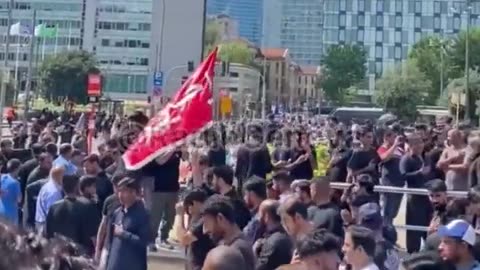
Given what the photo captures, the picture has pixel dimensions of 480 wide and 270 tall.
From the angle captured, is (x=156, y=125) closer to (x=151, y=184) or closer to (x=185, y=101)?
(x=185, y=101)

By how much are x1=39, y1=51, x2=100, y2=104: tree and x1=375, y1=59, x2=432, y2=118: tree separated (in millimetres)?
27080

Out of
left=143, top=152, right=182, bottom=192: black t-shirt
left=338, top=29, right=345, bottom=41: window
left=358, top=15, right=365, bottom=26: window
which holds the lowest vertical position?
left=143, top=152, right=182, bottom=192: black t-shirt

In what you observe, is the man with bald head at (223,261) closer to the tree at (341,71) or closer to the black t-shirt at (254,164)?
the black t-shirt at (254,164)

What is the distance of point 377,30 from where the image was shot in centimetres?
16238

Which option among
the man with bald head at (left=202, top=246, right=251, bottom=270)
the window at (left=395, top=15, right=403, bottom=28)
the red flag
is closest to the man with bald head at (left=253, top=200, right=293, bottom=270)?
the man with bald head at (left=202, top=246, right=251, bottom=270)

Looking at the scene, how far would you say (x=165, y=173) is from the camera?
517 inches

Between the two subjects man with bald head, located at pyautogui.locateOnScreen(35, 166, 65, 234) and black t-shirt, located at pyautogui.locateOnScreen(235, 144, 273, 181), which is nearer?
man with bald head, located at pyautogui.locateOnScreen(35, 166, 65, 234)

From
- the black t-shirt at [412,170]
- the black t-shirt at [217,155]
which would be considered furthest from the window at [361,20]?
the black t-shirt at [412,170]

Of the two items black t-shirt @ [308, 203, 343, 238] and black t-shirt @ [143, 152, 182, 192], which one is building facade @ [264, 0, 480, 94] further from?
black t-shirt @ [308, 203, 343, 238]

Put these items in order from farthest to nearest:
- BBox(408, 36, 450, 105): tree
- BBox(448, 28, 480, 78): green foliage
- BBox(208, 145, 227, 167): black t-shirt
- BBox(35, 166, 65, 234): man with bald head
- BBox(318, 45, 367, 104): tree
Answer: BBox(318, 45, 367, 104): tree
BBox(408, 36, 450, 105): tree
BBox(448, 28, 480, 78): green foliage
BBox(208, 145, 227, 167): black t-shirt
BBox(35, 166, 65, 234): man with bald head

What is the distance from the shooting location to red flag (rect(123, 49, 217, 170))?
11.3 meters

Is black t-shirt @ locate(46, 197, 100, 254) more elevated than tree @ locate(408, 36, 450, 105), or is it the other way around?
tree @ locate(408, 36, 450, 105)

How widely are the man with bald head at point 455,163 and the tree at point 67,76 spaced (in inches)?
3442

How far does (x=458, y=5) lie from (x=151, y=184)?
155m
